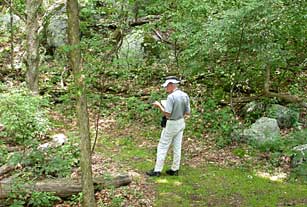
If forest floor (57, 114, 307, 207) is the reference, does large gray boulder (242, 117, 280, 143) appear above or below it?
above

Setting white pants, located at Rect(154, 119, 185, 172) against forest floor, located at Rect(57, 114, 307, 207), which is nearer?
forest floor, located at Rect(57, 114, 307, 207)

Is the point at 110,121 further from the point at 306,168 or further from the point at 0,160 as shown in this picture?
the point at 306,168

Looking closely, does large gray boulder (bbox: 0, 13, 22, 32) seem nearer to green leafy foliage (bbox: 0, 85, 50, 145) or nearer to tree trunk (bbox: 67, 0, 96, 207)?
green leafy foliage (bbox: 0, 85, 50, 145)

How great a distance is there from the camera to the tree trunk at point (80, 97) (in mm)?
5055

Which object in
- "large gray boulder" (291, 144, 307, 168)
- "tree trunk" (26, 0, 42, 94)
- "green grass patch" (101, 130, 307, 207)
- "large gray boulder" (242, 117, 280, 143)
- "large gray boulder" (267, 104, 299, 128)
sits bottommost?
"green grass patch" (101, 130, 307, 207)

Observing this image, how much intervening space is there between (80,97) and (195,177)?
10.6 ft

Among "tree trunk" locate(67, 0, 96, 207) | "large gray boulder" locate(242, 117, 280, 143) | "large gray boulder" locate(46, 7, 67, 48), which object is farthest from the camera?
"large gray boulder" locate(46, 7, 67, 48)

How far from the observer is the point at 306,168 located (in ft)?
25.1

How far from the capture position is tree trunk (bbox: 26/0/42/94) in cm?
991

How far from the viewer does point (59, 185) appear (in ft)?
21.5

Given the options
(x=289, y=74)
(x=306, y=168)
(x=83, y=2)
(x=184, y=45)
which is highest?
(x=83, y=2)

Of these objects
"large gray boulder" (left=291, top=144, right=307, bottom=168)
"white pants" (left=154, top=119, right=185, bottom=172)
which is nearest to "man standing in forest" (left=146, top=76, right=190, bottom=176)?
"white pants" (left=154, top=119, right=185, bottom=172)

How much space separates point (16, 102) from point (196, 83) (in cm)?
705

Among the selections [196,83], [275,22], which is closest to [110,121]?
[196,83]
